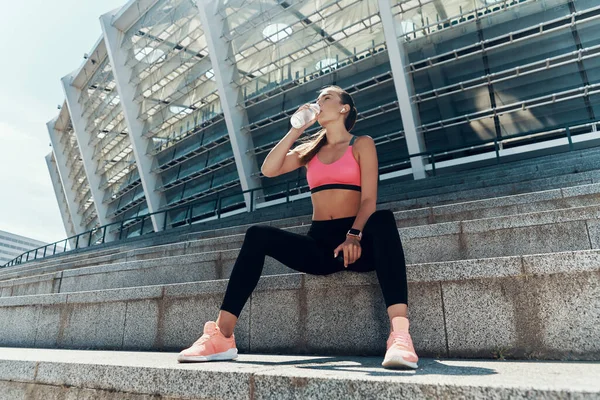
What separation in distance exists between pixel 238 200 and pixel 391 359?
2145cm

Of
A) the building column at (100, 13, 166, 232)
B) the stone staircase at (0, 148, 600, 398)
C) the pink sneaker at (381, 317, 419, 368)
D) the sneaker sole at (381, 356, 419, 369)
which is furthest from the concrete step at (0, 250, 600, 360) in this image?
the building column at (100, 13, 166, 232)

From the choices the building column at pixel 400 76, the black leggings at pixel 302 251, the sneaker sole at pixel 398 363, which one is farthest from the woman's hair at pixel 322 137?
the building column at pixel 400 76

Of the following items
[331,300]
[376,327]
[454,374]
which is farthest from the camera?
[331,300]

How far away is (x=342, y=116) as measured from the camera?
3359mm

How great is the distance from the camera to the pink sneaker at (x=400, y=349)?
189 centimetres

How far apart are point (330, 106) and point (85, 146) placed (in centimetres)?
3489

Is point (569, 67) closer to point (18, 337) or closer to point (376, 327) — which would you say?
point (376, 327)

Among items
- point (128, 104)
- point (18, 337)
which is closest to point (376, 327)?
point (18, 337)

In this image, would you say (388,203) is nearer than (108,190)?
Yes

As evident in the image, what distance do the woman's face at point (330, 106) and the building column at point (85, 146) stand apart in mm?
33131

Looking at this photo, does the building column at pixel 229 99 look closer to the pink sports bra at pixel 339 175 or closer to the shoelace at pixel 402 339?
the pink sports bra at pixel 339 175

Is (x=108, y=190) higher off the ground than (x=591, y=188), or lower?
higher

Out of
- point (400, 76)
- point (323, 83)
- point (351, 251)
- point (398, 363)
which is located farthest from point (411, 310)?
point (323, 83)

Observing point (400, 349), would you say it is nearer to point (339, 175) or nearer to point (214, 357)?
point (214, 357)
